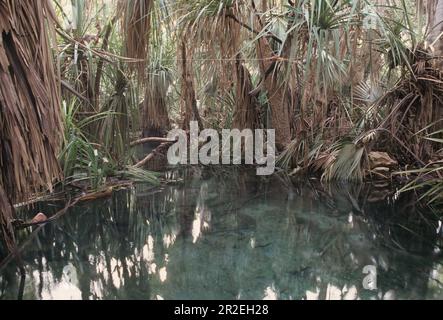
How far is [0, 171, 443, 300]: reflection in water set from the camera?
5.49ft

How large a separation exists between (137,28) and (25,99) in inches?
60.8

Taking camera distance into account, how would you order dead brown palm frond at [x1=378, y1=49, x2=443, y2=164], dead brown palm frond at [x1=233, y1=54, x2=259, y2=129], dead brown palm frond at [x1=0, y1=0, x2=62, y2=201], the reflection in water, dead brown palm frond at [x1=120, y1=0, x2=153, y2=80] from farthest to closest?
dead brown palm frond at [x1=233, y1=54, x2=259, y2=129] < dead brown palm frond at [x1=378, y1=49, x2=443, y2=164] < dead brown palm frond at [x1=120, y1=0, x2=153, y2=80] < the reflection in water < dead brown palm frond at [x1=0, y1=0, x2=62, y2=201]

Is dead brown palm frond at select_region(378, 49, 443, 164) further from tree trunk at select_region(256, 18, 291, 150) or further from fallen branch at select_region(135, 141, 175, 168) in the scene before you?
fallen branch at select_region(135, 141, 175, 168)

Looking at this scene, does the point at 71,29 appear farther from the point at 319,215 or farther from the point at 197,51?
the point at 319,215

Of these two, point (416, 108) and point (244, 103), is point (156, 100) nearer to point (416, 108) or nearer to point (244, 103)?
point (244, 103)

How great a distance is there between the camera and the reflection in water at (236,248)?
5.49 ft

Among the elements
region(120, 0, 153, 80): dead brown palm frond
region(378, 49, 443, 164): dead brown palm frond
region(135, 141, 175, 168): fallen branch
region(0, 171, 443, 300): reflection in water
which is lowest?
region(0, 171, 443, 300): reflection in water

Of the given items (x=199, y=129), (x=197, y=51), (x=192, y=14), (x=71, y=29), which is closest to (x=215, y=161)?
(x=199, y=129)

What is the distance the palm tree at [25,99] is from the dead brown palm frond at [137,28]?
1.20 meters

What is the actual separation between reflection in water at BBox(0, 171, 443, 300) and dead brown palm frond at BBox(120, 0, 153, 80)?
1.12 metres

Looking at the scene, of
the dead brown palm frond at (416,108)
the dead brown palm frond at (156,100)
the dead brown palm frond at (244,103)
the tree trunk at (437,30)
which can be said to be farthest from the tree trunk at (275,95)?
the dead brown palm frond at (156,100)

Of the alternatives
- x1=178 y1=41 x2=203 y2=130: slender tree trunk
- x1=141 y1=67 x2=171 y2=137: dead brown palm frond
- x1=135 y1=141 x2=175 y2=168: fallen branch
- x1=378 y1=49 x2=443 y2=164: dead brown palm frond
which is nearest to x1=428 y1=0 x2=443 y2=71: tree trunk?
x1=378 y1=49 x2=443 y2=164: dead brown palm frond

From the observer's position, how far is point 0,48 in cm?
144

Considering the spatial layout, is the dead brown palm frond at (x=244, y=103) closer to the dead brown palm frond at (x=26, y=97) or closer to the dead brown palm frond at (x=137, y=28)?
the dead brown palm frond at (x=137, y=28)
